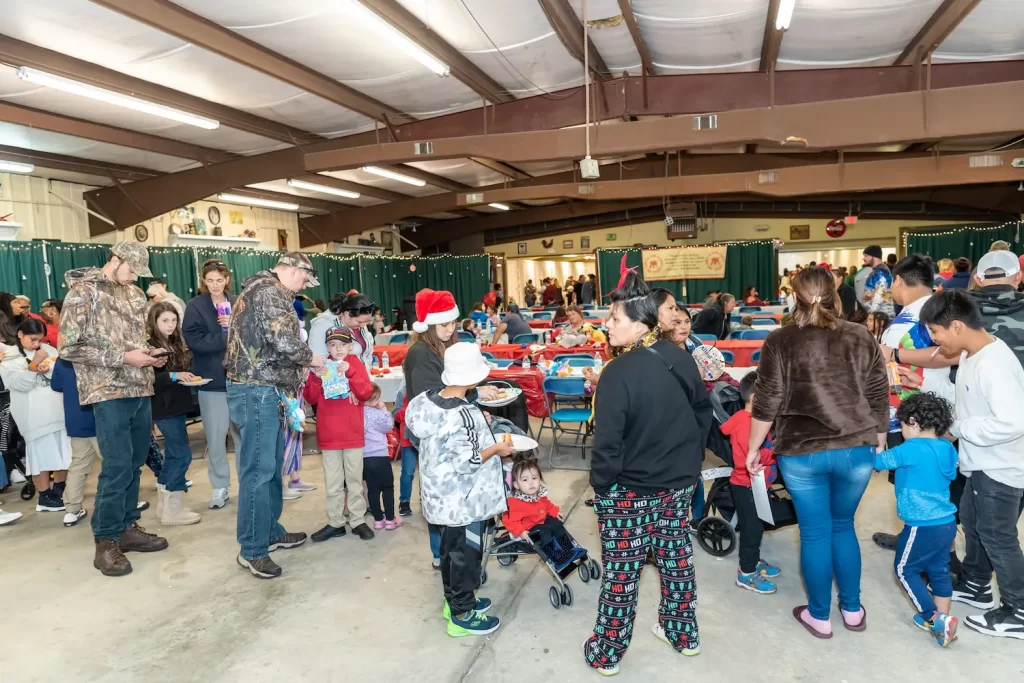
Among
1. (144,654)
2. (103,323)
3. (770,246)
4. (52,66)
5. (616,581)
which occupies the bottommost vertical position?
(144,654)

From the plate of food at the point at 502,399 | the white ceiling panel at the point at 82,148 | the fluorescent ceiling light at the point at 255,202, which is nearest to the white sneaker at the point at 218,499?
the plate of food at the point at 502,399

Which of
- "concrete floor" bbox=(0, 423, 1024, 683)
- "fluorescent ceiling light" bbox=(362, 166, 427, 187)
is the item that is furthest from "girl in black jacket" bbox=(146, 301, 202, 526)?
"fluorescent ceiling light" bbox=(362, 166, 427, 187)

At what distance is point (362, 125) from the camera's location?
29.2 ft

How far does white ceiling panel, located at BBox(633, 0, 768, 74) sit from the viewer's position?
17.9 feet

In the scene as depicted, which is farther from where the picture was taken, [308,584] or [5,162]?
[5,162]

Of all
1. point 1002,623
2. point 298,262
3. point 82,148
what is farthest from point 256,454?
point 82,148

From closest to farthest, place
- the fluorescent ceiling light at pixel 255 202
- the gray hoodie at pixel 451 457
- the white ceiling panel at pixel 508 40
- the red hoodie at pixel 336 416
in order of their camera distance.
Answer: the gray hoodie at pixel 451 457 → the red hoodie at pixel 336 416 → the white ceiling panel at pixel 508 40 → the fluorescent ceiling light at pixel 255 202

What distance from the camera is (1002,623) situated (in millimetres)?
2619

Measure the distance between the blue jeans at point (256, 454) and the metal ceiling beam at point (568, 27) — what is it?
12.6 ft

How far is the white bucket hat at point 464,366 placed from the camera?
8.28 feet

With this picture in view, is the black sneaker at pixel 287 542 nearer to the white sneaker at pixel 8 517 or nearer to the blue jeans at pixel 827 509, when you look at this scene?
the white sneaker at pixel 8 517

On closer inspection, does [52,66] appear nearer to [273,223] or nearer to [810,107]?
[810,107]

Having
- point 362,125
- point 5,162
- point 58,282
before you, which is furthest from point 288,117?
point 58,282

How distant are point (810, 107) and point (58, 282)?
991 centimetres
